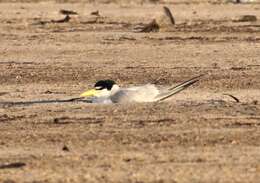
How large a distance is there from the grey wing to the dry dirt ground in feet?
0.56

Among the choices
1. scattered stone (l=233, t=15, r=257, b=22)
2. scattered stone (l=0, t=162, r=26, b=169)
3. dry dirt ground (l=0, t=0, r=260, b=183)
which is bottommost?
scattered stone (l=0, t=162, r=26, b=169)

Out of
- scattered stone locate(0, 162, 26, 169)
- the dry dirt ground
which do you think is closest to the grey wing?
the dry dirt ground

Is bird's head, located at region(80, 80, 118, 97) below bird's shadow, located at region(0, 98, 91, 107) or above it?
below

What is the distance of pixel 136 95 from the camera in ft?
38.9

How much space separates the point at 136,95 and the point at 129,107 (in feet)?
1.30

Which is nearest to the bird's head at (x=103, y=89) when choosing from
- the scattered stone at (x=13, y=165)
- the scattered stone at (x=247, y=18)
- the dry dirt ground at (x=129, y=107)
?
the dry dirt ground at (x=129, y=107)

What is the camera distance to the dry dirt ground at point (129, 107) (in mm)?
8523

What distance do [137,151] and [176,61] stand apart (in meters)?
7.99

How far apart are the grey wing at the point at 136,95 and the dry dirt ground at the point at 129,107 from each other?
17cm

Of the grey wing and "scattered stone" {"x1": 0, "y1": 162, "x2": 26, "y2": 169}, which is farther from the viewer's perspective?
the grey wing

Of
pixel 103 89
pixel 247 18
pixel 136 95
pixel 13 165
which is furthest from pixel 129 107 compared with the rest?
pixel 247 18

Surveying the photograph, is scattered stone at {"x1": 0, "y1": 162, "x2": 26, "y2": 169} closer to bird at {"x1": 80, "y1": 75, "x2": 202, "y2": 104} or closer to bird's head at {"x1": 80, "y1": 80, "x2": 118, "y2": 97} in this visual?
bird at {"x1": 80, "y1": 75, "x2": 202, "y2": 104}

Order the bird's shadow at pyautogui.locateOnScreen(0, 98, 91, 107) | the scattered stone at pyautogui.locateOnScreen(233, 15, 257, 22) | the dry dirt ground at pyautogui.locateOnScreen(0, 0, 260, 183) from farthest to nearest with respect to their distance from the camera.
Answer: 1. the scattered stone at pyautogui.locateOnScreen(233, 15, 257, 22)
2. the bird's shadow at pyautogui.locateOnScreen(0, 98, 91, 107)
3. the dry dirt ground at pyautogui.locateOnScreen(0, 0, 260, 183)

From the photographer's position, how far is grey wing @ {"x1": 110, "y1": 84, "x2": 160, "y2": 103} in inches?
466
